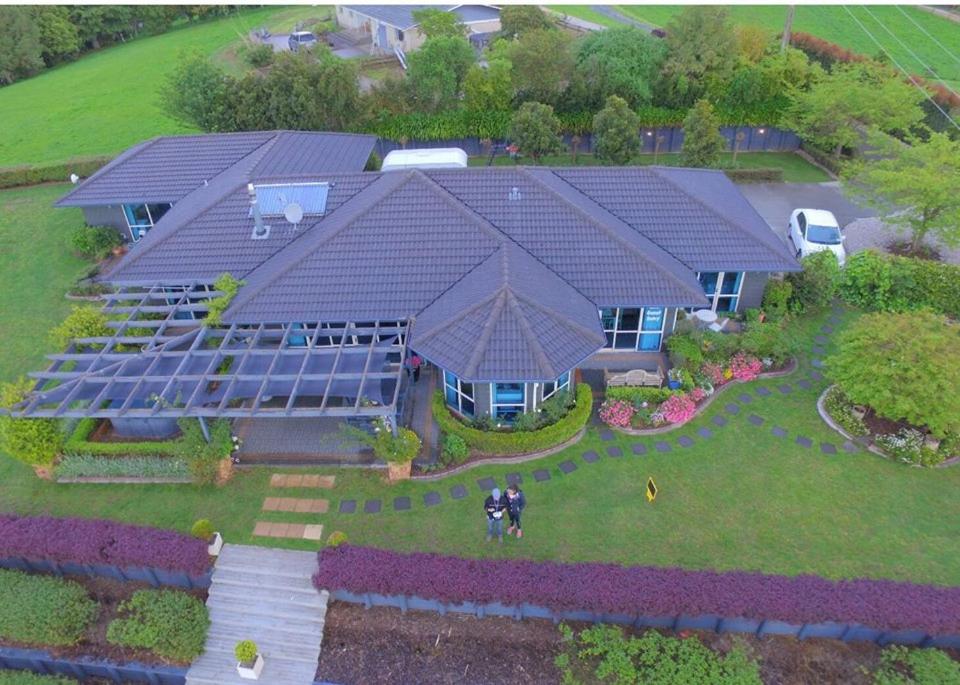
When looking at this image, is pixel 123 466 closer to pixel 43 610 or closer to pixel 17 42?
pixel 43 610

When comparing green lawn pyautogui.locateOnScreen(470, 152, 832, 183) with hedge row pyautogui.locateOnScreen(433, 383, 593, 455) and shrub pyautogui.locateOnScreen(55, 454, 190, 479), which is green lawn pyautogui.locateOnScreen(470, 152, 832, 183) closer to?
hedge row pyautogui.locateOnScreen(433, 383, 593, 455)

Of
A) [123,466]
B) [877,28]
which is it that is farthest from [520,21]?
[123,466]

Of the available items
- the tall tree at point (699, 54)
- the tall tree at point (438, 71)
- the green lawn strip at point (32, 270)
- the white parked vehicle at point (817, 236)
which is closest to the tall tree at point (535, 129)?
the tall tree at point (438, 71)

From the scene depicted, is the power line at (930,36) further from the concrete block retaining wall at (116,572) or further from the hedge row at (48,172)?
the hedge row at (48,172)

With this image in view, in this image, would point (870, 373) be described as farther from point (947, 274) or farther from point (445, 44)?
point (445, 44)

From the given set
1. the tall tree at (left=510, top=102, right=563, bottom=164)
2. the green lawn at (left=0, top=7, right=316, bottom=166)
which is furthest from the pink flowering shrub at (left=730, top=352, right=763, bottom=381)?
the green lawn at (left=0, top=7, right=316, bottom=166)

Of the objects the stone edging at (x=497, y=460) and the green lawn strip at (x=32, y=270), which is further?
the green lawn strip at (x=32, y=270)
